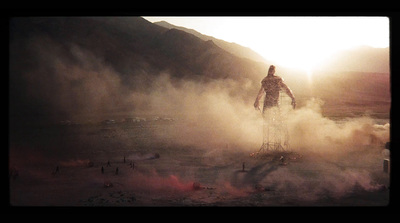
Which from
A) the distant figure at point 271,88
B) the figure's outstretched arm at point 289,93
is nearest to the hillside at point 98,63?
the distant figure at point 271,88

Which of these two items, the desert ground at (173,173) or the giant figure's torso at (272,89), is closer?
the desert ground at (173,173)

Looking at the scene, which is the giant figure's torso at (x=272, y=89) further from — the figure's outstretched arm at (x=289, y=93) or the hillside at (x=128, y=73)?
the hillside at (x=128, y=73)

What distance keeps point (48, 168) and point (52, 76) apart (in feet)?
27.4

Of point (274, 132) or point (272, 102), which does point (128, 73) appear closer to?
point (274, 132)

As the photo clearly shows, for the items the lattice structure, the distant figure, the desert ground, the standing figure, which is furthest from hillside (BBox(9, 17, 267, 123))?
the distant figure

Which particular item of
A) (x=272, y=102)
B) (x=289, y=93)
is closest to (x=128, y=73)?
(x=272, y=102)

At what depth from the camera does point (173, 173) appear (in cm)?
1011

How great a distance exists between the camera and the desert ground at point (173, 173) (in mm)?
8602

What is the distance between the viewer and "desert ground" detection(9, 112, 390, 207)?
860 cm

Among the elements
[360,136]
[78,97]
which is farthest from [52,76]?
[360,136]

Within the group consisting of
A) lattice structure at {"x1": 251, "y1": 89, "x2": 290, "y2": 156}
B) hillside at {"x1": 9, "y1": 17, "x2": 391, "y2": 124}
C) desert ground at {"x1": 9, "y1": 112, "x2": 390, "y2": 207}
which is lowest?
desert ground at {"x1": 9, "y1": 112, "x2": 390, "y2": 207}

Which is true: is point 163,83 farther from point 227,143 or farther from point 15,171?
point 15,171

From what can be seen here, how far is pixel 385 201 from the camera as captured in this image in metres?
8.25

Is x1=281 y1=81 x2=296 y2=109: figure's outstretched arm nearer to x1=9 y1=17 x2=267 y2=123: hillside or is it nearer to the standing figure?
the standing figure
